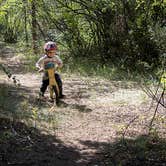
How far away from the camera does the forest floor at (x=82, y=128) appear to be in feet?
21.0

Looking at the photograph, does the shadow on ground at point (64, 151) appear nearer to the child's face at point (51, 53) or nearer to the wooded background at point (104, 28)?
the child's face at point (51, 53)

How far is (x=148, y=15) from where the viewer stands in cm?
1359

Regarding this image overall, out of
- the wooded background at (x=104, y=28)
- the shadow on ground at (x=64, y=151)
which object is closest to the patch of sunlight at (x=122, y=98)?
the wooded background at (x=104, y=28)

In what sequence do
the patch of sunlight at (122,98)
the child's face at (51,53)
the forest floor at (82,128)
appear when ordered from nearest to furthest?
the forest floor at (82,128), the patch of sunlight at (122,98), the child's face at (51,53)

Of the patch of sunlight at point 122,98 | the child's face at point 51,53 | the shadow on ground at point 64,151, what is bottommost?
the shadow on ground at point 64,151

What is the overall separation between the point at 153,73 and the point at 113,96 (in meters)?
2.69

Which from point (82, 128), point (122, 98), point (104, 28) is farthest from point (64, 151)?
point (104, 28)

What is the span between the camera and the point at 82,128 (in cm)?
796

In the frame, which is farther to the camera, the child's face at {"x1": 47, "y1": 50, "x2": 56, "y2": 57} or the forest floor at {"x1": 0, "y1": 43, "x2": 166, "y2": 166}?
the child's face at {"x1": 47, "y1": 50, "x2": 56, "y2": 57}

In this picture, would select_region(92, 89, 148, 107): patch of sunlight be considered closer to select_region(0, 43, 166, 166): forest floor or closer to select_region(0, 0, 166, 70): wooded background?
select_region(0, 43, 166, 166): forest floor

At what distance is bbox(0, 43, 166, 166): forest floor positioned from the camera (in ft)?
21.0

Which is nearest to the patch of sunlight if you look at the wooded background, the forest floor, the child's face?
the forest floor

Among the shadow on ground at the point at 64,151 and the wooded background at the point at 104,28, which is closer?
the shadow on ground at the point at 64,151

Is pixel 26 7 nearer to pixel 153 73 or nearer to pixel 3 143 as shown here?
pixel 153 73
